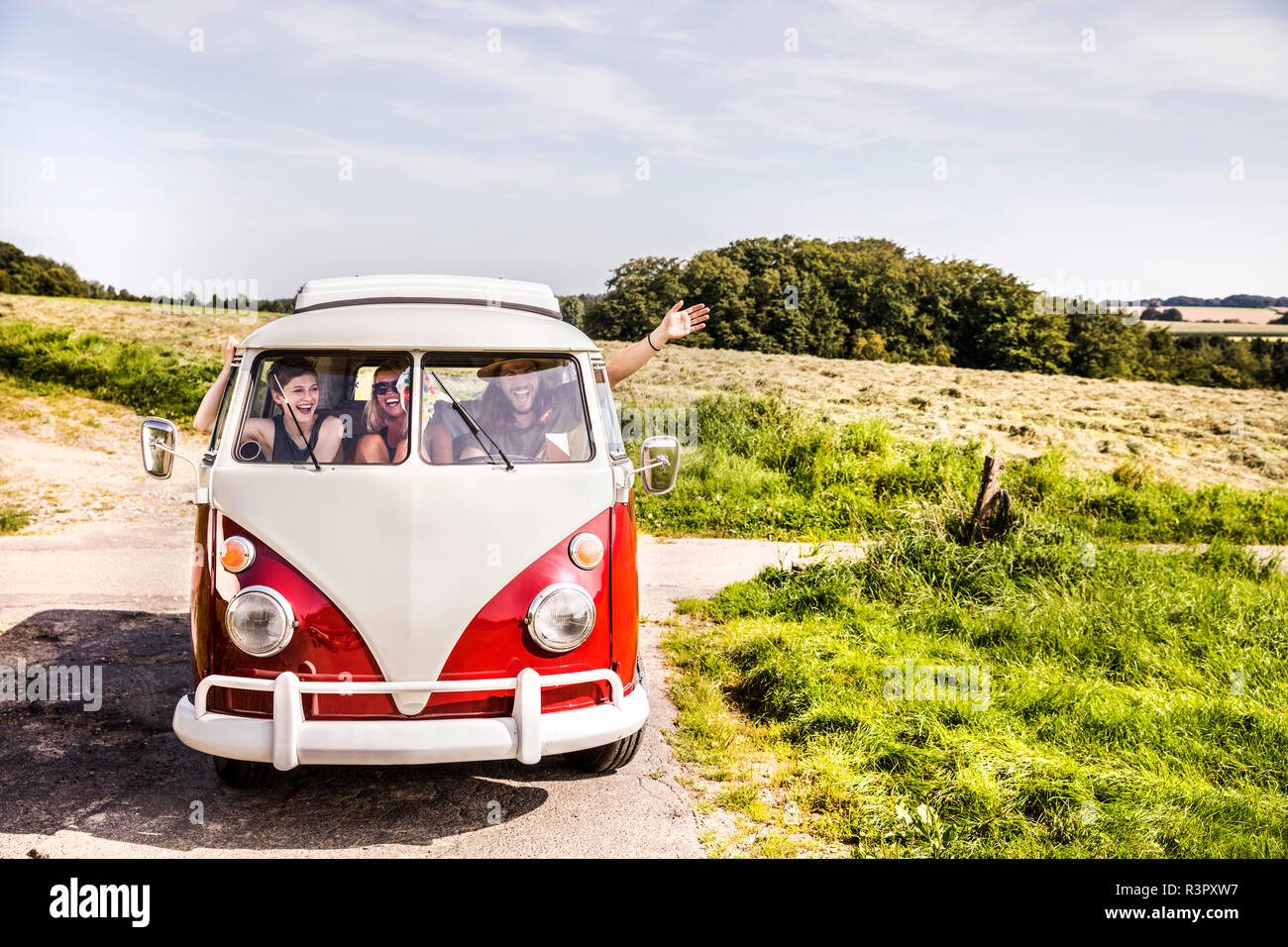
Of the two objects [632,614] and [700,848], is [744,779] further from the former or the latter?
[632,614]

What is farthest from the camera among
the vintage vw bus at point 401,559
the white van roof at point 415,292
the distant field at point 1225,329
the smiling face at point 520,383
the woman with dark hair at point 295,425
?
the distant field at point 1225,329

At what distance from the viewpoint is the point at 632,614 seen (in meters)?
4.06

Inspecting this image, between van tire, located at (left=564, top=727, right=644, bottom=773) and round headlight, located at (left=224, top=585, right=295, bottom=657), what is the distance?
1.55 meters

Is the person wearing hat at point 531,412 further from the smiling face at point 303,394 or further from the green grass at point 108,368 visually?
the green grass at point 108,368

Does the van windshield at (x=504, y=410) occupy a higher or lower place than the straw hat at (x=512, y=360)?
lower

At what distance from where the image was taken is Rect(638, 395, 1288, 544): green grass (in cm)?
1081

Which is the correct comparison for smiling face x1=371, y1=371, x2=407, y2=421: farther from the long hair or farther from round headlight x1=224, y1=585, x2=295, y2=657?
round headlight x1=224, y1=585, x2=295, y2=657

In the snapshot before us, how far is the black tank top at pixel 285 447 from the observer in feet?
12.8

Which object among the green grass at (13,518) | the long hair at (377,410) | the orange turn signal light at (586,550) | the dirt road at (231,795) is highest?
the long hair at (377,410)
